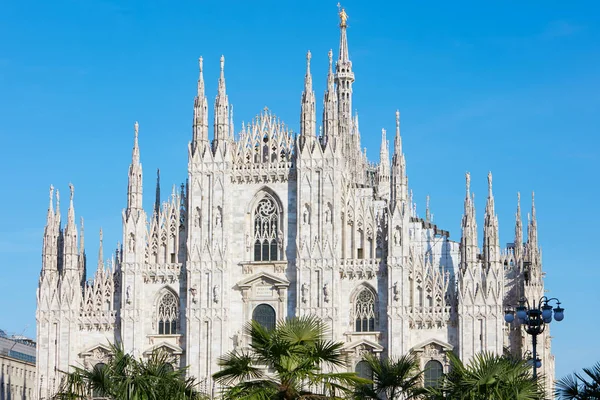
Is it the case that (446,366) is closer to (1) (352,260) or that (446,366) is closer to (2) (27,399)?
(1) (352,260)

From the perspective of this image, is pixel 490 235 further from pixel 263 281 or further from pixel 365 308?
pixel 263 281

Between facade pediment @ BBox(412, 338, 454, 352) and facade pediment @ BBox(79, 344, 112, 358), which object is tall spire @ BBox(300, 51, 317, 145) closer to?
facade pediment @ BBox(412, 338, 454, 352)

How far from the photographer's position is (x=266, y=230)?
249 ft

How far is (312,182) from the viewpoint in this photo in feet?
246

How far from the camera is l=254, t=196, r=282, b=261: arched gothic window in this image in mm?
75750

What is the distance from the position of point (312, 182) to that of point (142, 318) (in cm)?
1231

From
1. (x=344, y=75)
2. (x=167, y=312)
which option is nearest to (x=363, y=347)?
(x=167, y=312)

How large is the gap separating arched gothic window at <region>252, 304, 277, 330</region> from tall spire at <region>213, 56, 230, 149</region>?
9.52m

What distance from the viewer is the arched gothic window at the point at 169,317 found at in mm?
76250

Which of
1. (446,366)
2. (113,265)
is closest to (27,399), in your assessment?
(113,265)

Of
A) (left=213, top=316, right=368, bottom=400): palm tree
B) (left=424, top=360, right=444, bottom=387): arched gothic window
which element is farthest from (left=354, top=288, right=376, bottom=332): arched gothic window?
(left=213, top=316, right=368, bottom=400): palm tree

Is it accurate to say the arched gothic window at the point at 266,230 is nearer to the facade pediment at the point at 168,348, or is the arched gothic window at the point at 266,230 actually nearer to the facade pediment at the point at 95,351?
the facade pediment at the point at 168,348

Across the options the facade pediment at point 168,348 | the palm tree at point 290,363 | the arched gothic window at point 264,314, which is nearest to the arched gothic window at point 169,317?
the facade pediment at point 168,348

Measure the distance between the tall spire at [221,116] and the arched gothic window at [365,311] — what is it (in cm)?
1191
